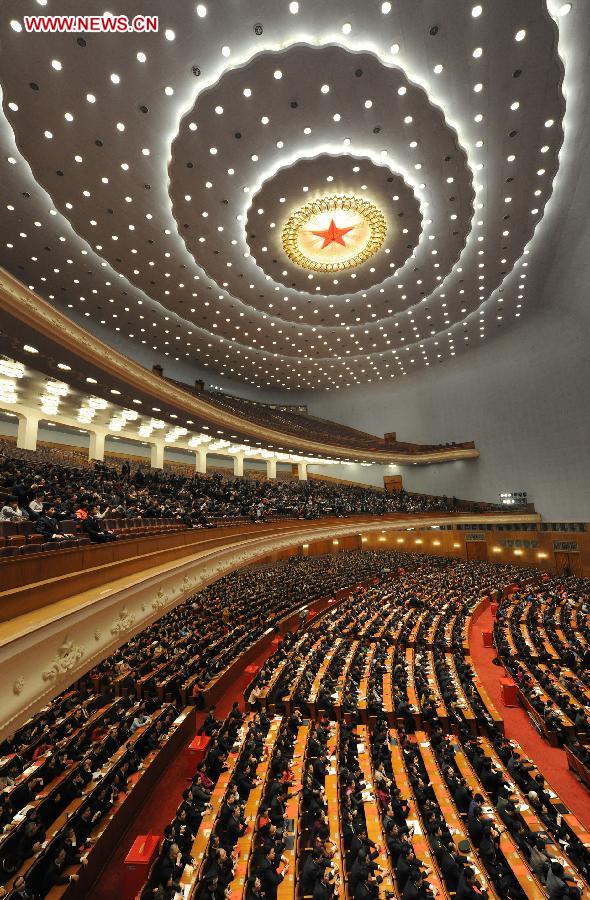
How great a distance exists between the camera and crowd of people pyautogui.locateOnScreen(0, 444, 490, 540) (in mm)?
5250

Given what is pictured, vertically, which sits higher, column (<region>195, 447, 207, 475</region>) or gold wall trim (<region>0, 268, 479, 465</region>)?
gold wall trim (<region>0, 268, 479, 465</region>)

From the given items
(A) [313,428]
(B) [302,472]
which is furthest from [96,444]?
(A) [313,428]

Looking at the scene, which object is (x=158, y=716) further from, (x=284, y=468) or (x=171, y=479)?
(x=284, y=468)

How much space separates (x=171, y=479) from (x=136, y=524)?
640cm

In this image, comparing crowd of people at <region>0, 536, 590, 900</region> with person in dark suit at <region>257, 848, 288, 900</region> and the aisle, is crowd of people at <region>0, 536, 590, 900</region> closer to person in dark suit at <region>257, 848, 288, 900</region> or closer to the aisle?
person in dark suit at <region>257, 848, 288, 900</region>

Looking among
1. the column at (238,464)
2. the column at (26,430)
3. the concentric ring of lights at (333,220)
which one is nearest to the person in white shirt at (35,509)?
the column at (26,430)

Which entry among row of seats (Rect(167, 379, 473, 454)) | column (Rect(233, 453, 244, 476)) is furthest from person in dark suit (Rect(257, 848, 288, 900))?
column (Rect(233, 453, 244, 476))

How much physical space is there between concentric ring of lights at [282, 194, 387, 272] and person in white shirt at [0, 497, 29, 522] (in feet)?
35.3

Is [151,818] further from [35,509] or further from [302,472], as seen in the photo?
[302,472]

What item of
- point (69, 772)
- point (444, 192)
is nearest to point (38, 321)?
point (69, 772)

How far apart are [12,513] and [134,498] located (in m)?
4.75

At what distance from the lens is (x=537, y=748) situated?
6863 millimetres

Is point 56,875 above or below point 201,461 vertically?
below

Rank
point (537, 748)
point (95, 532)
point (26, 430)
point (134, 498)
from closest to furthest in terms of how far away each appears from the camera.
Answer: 1. point (95, 532)
2. point (537, 748)
3. point (134, 498)
4. point (26, 430)
